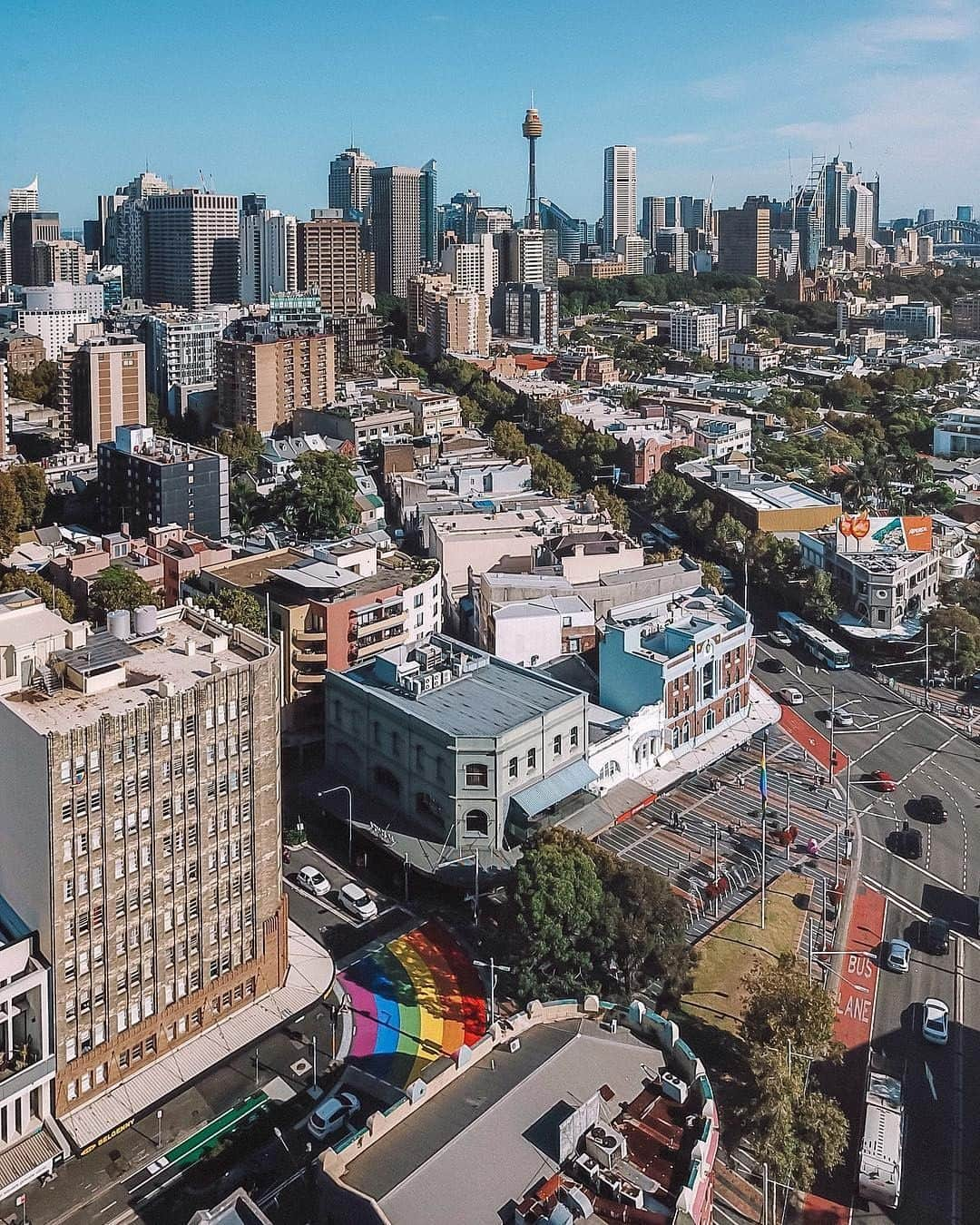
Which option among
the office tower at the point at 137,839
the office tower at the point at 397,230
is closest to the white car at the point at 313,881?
the office tower at the point at 137,839

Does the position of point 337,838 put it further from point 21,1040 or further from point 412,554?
A: point 412,554

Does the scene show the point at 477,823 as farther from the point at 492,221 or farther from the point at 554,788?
the point at 492,221

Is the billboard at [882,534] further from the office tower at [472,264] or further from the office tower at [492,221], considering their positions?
the office tower at [492,221]

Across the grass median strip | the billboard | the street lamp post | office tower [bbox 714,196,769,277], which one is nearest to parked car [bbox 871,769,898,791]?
the grass median strip

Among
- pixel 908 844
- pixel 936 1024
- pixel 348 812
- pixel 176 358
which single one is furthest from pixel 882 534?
pixel 176 358

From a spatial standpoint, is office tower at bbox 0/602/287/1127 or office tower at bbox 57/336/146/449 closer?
office tower at bbox 0/602/287/1127

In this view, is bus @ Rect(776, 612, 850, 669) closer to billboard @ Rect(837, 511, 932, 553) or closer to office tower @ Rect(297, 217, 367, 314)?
billboard @ Rect(837, 511, 932, 553)
